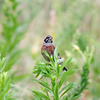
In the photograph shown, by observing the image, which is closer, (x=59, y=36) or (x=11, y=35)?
(x=11, y=35)

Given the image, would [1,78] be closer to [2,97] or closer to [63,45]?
[2,97]

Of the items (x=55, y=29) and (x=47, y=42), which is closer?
(x=47, y=42)

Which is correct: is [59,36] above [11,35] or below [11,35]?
above

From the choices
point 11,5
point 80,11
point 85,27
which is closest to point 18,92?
point 11,5

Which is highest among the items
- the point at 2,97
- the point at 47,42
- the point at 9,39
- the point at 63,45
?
the point at 63,45

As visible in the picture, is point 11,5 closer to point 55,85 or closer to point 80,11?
point 80,11

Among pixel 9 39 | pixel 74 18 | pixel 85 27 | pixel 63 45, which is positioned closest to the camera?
pixel 9 39

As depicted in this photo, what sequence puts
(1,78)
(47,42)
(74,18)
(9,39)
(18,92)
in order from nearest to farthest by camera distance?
1. (1,78)
2. (47,42)
3. (18,92)
4. (9,39)
5. (74,18)

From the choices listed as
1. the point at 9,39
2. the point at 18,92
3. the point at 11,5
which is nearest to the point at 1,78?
the point at 18,92

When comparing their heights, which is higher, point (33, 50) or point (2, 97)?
point (33, 50)
